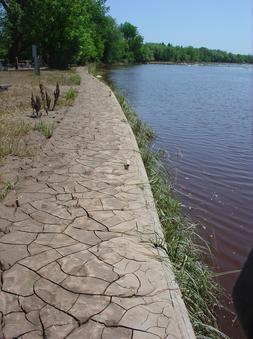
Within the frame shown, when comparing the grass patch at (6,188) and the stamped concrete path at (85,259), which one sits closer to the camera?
the stamped concrete path at (85,259)

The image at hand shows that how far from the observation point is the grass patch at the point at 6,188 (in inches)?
208

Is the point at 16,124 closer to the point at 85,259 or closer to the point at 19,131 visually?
the point at 19,131

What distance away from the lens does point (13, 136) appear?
8.90m

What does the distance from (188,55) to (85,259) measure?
522 feet

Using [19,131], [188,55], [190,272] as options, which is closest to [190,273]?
[190,272]

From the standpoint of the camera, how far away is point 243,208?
23.3 ft

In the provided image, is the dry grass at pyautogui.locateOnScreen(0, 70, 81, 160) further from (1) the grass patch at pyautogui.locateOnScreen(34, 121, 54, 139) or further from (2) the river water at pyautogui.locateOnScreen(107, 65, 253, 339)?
(2) the river water at pyautogui.locateOnScreen(107, 65, 253, 339)

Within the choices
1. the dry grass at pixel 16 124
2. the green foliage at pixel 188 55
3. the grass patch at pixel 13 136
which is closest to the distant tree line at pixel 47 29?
the dry grass at pixel 16 124

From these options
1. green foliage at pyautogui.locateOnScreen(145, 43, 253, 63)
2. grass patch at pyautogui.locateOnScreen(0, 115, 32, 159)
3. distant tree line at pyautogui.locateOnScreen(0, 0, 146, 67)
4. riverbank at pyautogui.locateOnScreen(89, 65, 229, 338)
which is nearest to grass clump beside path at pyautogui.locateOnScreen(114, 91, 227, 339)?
riverbank at pyautogui.locateOnScreen(89, 65, 229, 338)

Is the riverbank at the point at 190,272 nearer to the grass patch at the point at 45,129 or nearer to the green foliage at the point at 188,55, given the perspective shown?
the grass patch at the point at 45,129

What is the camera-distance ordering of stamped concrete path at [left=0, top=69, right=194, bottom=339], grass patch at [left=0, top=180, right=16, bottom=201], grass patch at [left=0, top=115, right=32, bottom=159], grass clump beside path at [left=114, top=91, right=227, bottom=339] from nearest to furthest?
stamped concrete path at [left=0, top=69, right=194, bottom=339] < grass clump beside path at [left=114, top=91, right=227, bottom=339] < grass patch at [left=0, top=180, right=16, bottom=201] < grass patch at [left=0, top=115, right=32, bottom=159]

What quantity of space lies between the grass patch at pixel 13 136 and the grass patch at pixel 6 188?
1.62 meters

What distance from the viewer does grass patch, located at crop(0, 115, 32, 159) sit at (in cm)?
751

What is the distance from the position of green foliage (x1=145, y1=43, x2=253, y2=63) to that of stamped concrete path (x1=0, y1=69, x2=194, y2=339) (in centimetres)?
11776
